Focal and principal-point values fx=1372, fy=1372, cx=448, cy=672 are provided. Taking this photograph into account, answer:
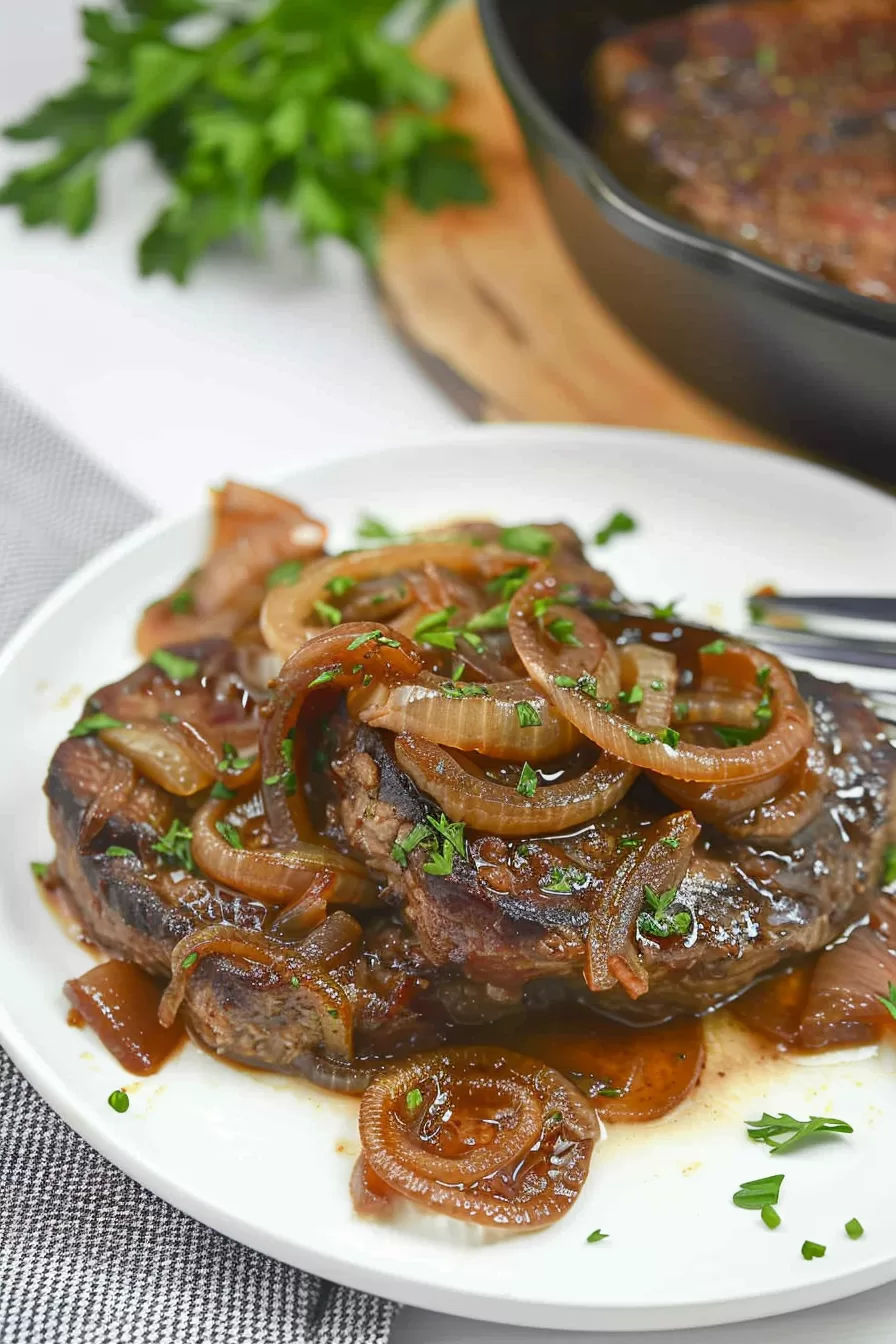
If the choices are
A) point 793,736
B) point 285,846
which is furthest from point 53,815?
point 793,736

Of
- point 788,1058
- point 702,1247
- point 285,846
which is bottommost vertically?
point 788,1058

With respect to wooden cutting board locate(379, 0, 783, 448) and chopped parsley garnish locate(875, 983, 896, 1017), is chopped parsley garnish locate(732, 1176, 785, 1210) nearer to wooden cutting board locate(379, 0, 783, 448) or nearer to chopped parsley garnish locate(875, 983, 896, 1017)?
chopped parsley garnish locate(875, 983, 896, 1017)

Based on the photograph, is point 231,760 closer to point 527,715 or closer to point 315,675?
point 315,675

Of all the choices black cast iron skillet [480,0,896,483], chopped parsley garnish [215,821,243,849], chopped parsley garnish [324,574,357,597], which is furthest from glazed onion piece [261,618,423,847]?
black cast iron skillet [480,0,896,483]

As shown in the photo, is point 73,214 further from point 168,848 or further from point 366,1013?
point 366,1013

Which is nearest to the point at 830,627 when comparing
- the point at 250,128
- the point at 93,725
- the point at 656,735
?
the point at 656,735

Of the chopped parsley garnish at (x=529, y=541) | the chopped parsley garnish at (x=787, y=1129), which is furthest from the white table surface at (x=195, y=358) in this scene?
the chopped parsley garnish at (x=787, y=1129)

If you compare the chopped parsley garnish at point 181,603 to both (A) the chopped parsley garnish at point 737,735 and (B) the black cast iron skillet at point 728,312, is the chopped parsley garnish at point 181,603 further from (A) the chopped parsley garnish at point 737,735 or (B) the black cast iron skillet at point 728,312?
(B) the black cast iron skillet at point 728,312
